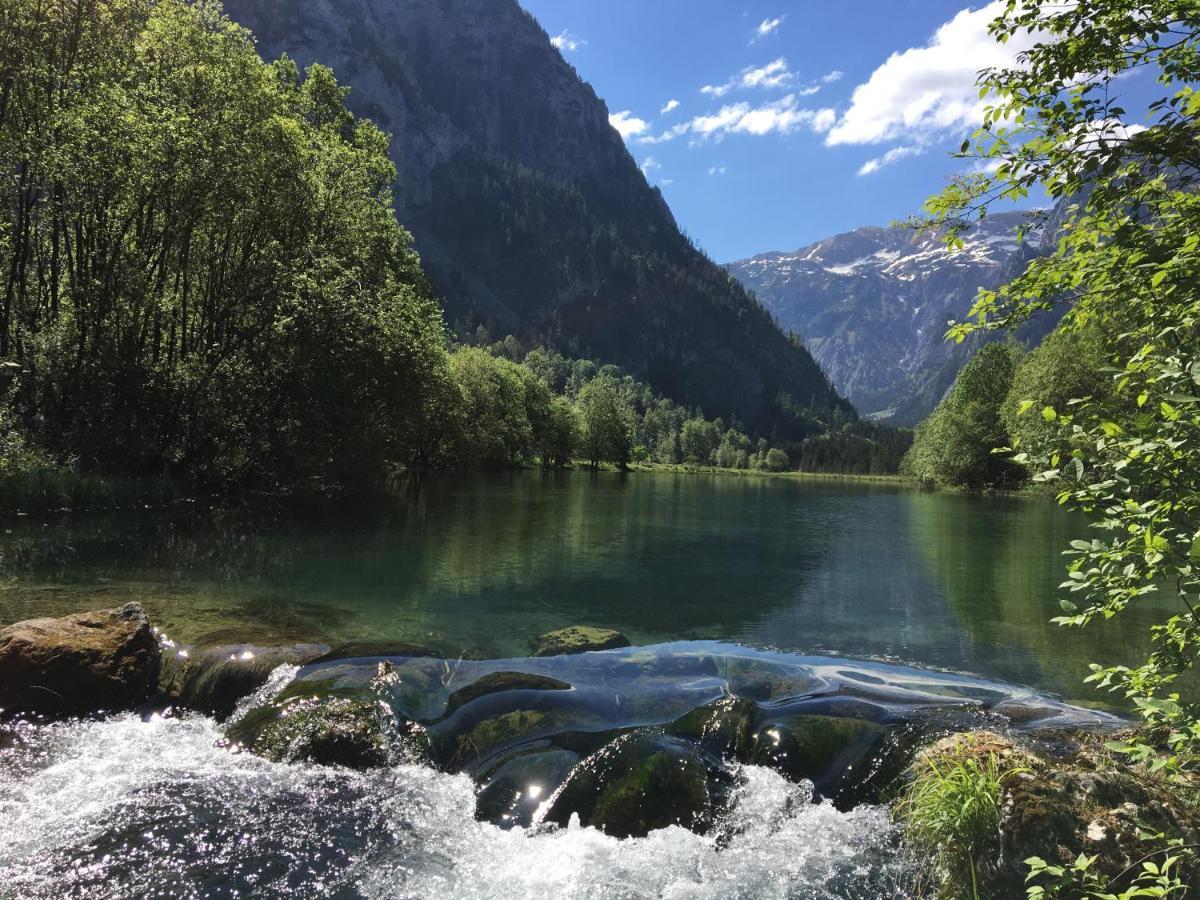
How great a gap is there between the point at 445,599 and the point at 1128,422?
609 inches

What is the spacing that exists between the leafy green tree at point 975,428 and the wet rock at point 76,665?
293 ft

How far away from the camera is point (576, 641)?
13.2 m

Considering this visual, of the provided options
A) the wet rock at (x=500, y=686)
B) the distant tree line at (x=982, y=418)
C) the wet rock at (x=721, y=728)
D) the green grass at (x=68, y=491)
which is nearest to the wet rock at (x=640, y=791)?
the wet rock at (x=721, y=728)

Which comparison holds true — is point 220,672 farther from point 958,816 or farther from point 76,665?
point 958,816

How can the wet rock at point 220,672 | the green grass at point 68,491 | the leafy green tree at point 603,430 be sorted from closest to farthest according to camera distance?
→ 1. the wet rock at point 220,672
2. the green grass at point 68,491
3. the leafy green tree at point 603,430

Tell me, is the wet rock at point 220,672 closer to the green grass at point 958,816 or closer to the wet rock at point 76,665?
the wet rock at point 76,665

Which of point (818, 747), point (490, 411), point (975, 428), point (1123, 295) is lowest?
point (818, 747)

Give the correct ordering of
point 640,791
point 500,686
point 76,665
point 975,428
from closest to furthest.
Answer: point 640,791
point 76,665
point 500,686
point 975,428

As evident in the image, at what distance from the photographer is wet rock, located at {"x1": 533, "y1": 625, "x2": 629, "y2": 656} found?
42.0 feet

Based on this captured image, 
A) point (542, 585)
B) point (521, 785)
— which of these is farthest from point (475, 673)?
point (542, 585)

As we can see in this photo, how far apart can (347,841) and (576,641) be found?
6.79 m

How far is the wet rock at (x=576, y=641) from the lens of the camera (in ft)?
42.0

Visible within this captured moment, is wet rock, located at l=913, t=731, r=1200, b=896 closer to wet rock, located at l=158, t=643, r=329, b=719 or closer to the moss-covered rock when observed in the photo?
the moss-covered rock

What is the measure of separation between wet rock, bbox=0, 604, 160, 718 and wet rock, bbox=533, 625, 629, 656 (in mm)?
6613
